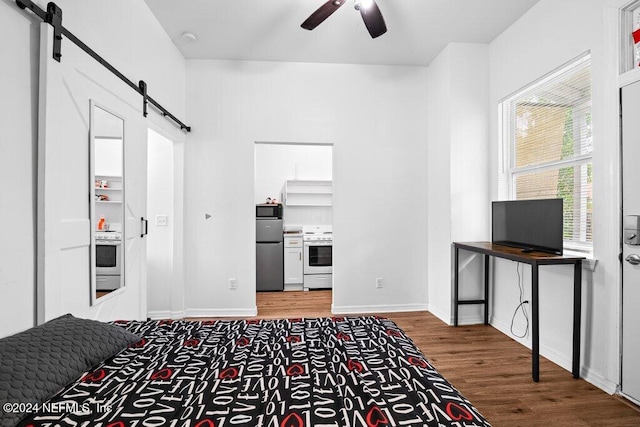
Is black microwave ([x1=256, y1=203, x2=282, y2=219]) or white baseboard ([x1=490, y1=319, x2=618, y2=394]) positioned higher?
black microwave ([x1=256, y1=203, x2=282, y2=219])

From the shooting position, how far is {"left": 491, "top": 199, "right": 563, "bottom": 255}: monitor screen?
2.43 meters

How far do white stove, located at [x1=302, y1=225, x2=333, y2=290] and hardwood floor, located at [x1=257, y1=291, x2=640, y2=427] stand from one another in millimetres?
1789

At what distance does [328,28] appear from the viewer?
3.16 meters

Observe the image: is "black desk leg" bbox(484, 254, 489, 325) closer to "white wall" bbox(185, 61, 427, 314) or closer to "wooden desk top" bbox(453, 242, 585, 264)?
"wooden desk top" bbox(453, 242, 585, 264)

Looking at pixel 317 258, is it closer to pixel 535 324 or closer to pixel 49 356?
pixel 535 324

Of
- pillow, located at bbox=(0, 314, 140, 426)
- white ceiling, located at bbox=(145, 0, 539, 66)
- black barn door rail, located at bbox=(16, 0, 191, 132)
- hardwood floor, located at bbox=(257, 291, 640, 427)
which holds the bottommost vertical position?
hardwood floor, located at bbox=(257, 291, 640, 427)

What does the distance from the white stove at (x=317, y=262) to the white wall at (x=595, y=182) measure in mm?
2784

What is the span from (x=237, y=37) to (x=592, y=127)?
3212mm

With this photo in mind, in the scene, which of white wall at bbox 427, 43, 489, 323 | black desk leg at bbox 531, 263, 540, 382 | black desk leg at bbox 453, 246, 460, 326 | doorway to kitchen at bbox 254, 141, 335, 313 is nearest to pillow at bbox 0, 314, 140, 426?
black desk leg at bbox 531, 263, 540, 382

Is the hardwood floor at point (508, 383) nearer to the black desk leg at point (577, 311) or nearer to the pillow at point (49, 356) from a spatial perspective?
the black desk leg at point (577, 311)

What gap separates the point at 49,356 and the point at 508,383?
104 inches

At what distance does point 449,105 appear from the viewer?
350 cm

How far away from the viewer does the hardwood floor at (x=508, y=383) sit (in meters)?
1.92

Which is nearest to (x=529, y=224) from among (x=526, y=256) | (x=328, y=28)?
(x=526, y=256)
